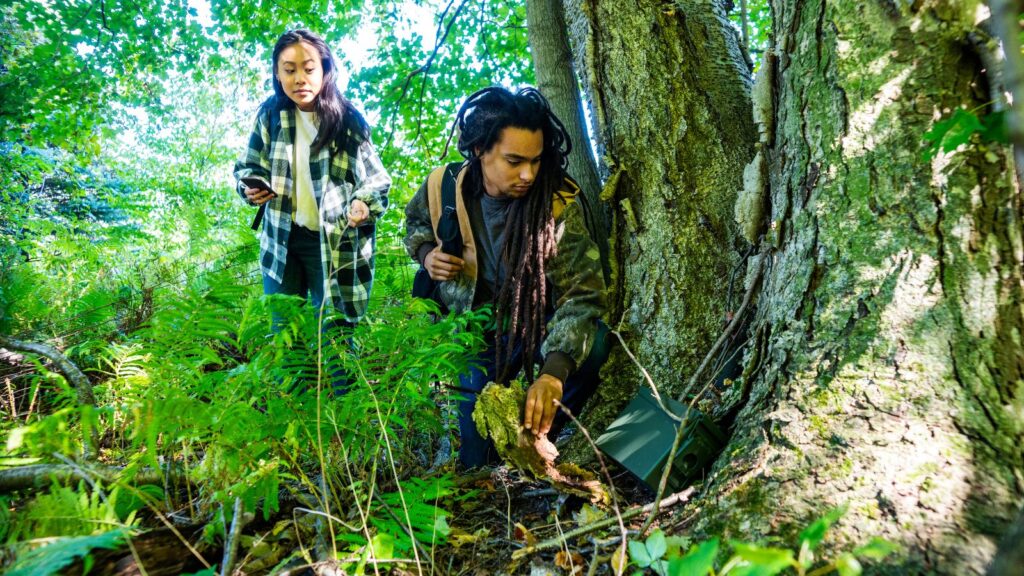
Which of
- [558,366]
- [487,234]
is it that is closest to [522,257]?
[487,234]

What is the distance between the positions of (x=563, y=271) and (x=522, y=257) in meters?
0.21

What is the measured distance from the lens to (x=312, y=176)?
3252 millimetres

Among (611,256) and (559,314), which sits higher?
(611,256)

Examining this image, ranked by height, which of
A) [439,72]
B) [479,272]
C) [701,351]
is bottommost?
[701,351]

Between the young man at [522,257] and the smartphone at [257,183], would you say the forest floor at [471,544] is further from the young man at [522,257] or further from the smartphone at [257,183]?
the smartphone at [257,183]

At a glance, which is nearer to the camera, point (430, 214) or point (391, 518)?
point (391, 518)

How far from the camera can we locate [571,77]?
359 cm

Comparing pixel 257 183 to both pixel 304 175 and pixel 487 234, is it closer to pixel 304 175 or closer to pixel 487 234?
pixel 304 175

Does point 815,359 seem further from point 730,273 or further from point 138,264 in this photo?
point 138,264

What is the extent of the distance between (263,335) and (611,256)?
1614mm

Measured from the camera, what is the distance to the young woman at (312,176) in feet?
10.3

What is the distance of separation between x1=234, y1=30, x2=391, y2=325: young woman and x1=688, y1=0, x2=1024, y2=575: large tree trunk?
2313 millimetres

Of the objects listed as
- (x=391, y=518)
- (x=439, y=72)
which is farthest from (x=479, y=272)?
(x=439, y=72)

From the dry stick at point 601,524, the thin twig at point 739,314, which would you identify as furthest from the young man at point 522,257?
the dry stick at point 601,524
